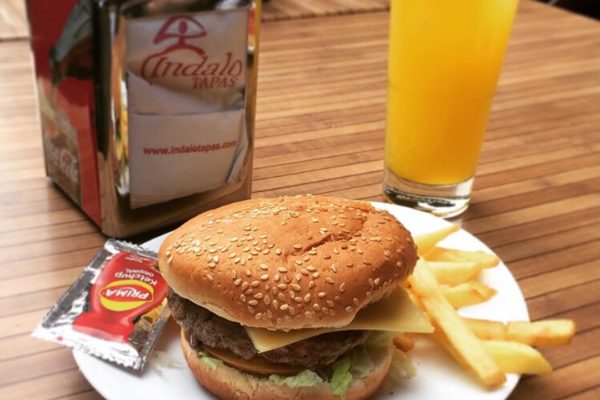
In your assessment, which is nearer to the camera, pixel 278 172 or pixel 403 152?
pixel 403 152

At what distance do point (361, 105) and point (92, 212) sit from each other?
0.81 m

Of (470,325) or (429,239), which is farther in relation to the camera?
(429,239)

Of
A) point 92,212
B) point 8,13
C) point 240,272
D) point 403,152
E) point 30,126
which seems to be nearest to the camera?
point 240,272

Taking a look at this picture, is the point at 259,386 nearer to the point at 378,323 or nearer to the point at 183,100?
the point at 378,323

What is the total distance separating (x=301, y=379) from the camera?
0.95 m

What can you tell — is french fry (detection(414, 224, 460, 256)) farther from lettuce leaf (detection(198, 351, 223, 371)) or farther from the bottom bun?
lettuce leaf (detection(198, 351, 223, 371))

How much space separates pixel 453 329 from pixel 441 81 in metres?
0.50

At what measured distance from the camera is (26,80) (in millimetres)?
1913

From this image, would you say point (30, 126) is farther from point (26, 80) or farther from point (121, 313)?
point (121, 313)

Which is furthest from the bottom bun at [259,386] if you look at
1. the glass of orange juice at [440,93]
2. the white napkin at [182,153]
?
the glass of orange juice at [440,93]

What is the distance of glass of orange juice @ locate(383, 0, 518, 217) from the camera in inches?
52.8

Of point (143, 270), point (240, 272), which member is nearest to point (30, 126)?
point (143, 270)

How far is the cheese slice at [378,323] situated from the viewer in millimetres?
948

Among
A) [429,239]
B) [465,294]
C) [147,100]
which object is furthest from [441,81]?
[147,100]
